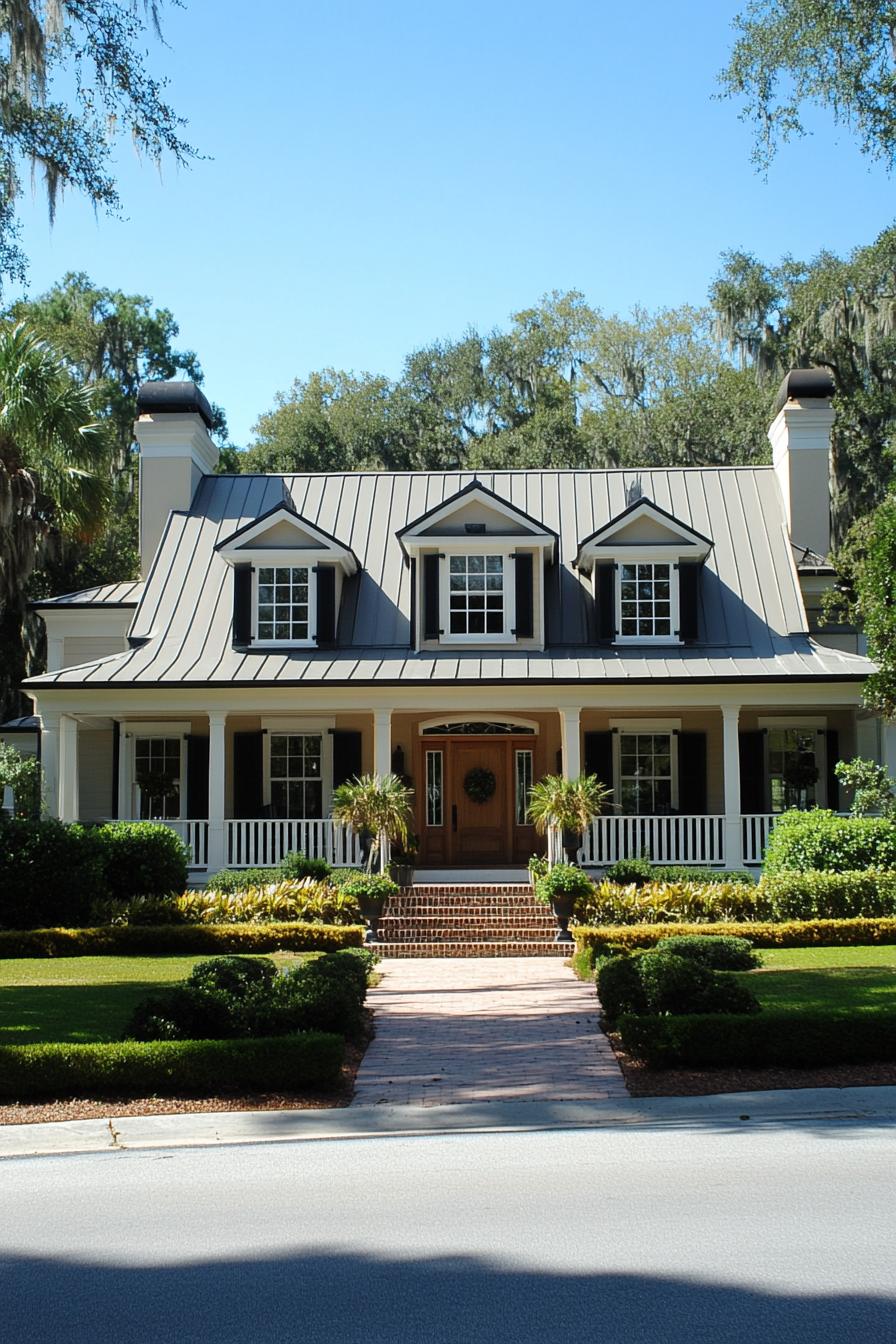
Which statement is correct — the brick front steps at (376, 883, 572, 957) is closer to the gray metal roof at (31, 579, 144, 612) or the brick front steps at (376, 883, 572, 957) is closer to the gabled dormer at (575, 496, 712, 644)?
the gabled dormer at (575, 496, 712, 644)

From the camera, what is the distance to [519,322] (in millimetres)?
48312

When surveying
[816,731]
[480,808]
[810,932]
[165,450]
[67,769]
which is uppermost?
[165,450]

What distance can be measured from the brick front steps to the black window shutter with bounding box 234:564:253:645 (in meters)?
5.19

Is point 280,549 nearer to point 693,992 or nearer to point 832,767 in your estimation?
point 832,767

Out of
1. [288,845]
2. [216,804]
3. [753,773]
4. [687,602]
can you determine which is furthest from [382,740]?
[753,773]

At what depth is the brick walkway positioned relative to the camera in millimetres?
9852

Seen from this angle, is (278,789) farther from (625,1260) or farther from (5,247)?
(625,1260)

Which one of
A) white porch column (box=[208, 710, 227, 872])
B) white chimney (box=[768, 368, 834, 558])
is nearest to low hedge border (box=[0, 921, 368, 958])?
white porch column (box=[208, 710, 227, 872])

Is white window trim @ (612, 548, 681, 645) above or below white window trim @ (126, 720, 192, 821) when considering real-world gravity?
above

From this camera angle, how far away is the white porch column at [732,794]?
66.8ft

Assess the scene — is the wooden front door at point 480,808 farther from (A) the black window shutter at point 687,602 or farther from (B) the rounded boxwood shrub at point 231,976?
(B) the rounded boxwood shrub at point 231,976

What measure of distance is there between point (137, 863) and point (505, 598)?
7.21 m

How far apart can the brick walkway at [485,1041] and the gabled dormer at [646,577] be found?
24.6 ft

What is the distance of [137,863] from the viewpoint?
19000mm
